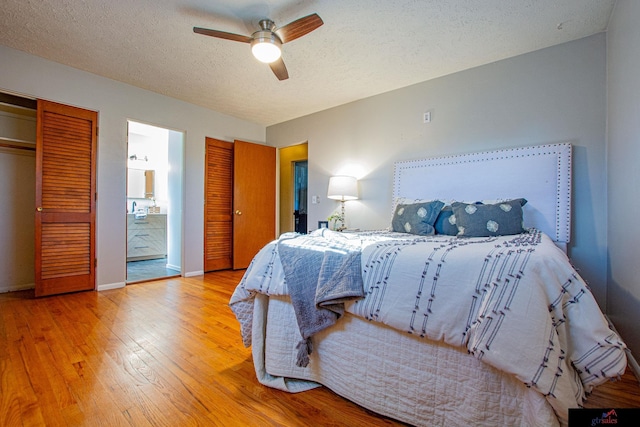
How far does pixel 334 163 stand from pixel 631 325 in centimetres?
332

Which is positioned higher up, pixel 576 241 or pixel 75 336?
pixel 576 241

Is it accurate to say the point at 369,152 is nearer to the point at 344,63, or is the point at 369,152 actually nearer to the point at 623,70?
the point at 344,63

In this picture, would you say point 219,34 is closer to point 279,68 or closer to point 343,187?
point 279,68

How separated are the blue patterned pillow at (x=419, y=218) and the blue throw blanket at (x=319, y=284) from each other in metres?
1.18

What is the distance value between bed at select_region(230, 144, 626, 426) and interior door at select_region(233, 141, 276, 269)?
2958mm

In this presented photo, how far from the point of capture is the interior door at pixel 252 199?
460 cm

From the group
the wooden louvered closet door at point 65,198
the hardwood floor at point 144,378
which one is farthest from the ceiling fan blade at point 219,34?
the hardwood floor at point 144,378

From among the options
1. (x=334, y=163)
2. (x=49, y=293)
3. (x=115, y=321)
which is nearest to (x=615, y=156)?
(x=334, y=163)

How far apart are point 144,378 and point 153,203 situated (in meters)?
5.28

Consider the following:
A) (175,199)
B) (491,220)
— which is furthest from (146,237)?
(491,220)

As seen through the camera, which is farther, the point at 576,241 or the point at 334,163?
the point at 334,163

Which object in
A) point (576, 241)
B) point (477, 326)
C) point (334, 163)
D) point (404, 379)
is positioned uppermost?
point (334, 163)

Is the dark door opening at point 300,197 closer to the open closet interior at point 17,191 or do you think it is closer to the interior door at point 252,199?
the interior door at point 252,199

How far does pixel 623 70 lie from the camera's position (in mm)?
1895
